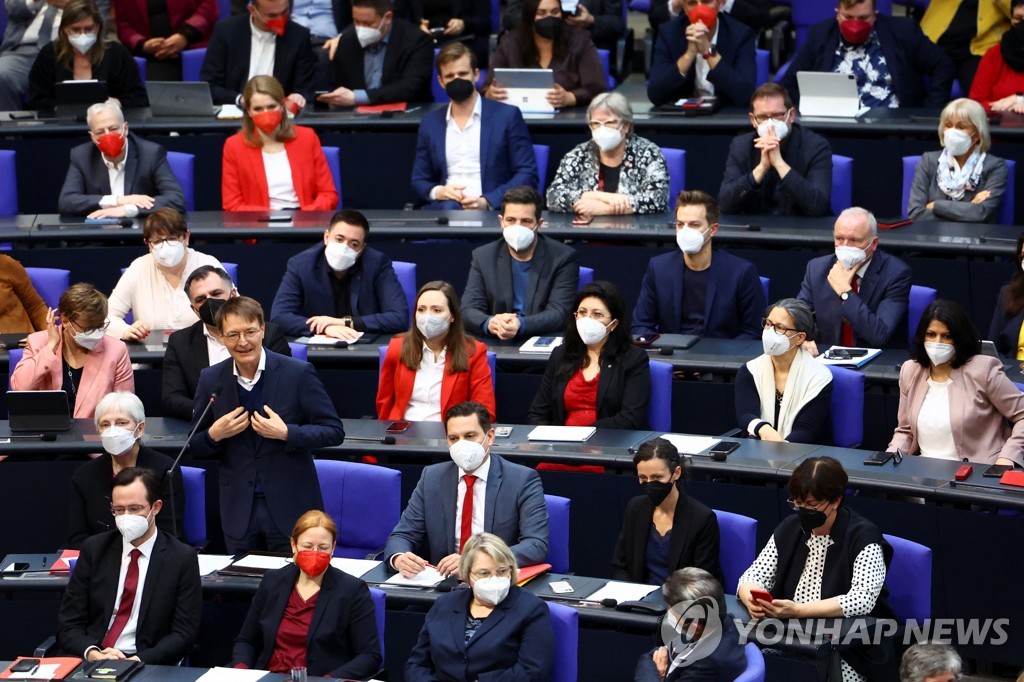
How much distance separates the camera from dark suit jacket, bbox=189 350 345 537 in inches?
229

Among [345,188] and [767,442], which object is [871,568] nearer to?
[767,442]

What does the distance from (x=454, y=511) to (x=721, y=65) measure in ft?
12.2

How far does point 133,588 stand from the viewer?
17.6ft

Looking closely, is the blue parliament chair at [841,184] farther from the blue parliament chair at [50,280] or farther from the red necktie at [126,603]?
the red necktie at [126,603]

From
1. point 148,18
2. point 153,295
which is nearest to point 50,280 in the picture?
point 153,295

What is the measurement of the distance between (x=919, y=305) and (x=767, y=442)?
121 centimetres

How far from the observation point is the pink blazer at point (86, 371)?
644cm

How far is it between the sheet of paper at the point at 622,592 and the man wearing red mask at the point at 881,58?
4.07 meters

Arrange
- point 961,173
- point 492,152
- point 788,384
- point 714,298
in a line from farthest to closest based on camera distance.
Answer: point 492,152 → point 961,173 → point 714,298 → point 788,384

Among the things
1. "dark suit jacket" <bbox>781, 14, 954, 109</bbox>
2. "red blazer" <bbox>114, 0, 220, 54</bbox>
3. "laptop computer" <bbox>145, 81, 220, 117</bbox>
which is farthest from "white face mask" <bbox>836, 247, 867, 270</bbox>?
"red blazer" <bbox>114, 0, 220, 54</bbox>

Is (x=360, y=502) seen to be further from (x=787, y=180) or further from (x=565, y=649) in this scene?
(x=787, y=180)

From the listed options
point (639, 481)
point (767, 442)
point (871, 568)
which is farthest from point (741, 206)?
point (871, 568)

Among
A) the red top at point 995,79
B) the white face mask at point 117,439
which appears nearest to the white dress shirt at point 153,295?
the white face mask at point 117,439

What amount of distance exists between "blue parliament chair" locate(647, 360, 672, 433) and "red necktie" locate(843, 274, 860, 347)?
2.94ft
